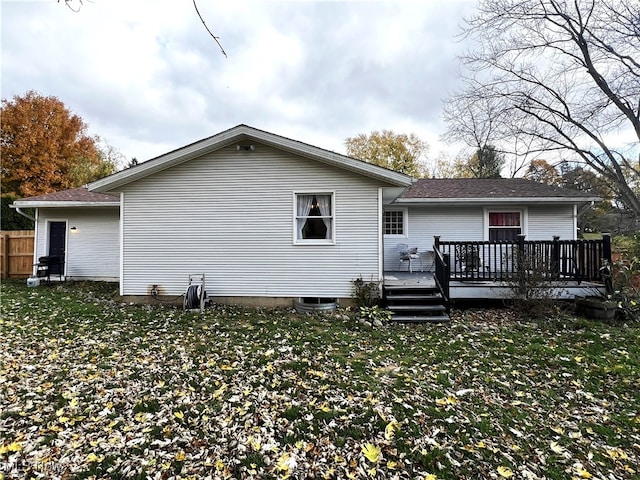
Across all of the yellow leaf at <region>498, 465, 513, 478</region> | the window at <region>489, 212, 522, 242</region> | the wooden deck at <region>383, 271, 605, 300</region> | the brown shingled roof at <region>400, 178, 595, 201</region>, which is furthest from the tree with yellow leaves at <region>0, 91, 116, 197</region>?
the yellow leaf at <region>498, 465, 513, 478</region>

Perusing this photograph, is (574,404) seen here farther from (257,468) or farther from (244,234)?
(244,234)

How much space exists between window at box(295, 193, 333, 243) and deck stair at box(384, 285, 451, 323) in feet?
6.43

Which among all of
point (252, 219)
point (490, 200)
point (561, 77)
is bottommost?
point (252, 219)

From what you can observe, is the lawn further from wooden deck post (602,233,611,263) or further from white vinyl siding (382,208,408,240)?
white vinyl siding (382,208,408,240)

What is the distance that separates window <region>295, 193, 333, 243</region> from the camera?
7703 mm

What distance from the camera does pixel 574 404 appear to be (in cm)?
345

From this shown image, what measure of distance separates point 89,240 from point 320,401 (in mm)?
11883

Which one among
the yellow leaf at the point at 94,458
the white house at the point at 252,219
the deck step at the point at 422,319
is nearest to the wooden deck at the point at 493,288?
the deck step at the point at 422,319

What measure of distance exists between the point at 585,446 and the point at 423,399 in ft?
4.47

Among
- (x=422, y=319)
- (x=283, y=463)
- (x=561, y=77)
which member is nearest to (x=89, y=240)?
(x=422, y=319)

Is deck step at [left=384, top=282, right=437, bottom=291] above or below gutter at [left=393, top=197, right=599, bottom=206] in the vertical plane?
below

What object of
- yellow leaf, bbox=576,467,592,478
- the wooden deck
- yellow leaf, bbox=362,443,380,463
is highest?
the wooden deck

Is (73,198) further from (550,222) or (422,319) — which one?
(550,222)

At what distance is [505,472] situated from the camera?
7.93 ft
